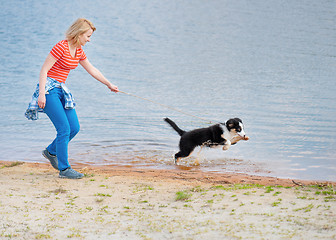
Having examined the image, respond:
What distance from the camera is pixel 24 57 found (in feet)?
69.4

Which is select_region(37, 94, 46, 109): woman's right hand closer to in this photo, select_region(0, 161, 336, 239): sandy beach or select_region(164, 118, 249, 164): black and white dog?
select_region(0, 161, 336, 239): sandy beach

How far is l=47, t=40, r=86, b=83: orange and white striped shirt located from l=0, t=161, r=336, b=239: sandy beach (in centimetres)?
144

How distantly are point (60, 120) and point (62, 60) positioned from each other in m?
0.78

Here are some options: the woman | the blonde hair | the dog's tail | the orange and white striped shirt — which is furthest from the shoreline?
the blonde hair

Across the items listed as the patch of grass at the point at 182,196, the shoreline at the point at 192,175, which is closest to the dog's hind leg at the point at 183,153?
the shoreline at the point at 192,175

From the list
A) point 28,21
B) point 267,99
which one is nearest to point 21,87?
point 267,99

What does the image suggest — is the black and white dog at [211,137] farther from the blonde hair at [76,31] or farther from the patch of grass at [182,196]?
the blonde hair at [76,31]

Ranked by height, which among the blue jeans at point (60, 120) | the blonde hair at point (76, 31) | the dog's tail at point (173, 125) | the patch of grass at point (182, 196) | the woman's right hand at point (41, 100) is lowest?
the dog's tail at point (173, 125)

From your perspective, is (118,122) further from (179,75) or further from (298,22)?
(298,22)

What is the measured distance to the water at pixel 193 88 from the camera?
30.9 feet

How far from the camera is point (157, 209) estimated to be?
17.8ft

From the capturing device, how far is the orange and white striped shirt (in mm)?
6098

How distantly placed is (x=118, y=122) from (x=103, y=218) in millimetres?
6738

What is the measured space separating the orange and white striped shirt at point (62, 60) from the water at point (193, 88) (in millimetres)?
2871
